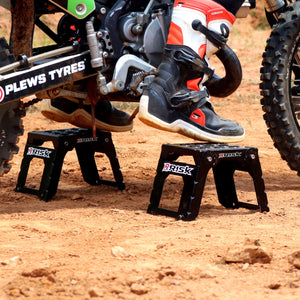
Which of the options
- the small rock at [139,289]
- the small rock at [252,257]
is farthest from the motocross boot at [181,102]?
the small rock at [139,289]

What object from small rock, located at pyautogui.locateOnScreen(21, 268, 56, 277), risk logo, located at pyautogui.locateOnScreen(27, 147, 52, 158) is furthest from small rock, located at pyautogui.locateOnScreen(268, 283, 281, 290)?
risk logo, located at pyautogui.locateOnScreen(27, 147, 52, 158)

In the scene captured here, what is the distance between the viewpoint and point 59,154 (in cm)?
406

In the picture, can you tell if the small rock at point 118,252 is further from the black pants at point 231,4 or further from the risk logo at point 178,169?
the black pants at point 231,4

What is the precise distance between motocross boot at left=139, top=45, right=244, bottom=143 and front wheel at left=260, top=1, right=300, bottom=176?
0.28 meters

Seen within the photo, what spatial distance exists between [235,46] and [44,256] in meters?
9.79

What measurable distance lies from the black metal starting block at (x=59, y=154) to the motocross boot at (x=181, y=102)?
2.21ft

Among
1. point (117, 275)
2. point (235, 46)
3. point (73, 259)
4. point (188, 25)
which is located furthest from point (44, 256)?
point (235, 46)

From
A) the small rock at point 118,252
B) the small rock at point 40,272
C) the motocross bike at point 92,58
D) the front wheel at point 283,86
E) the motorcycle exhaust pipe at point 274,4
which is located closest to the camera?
the small rock at point 40,272

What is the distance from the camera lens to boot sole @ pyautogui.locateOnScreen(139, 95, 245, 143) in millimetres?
3666

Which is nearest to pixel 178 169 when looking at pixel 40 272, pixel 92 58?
pixel 92 58

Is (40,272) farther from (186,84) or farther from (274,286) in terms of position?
(186,84)

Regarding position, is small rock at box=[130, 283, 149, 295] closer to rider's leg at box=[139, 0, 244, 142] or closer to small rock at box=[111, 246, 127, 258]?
small rock at box=[111, 246, 127, 258]

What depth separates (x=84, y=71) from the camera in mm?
3783

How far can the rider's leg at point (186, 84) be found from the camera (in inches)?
147
